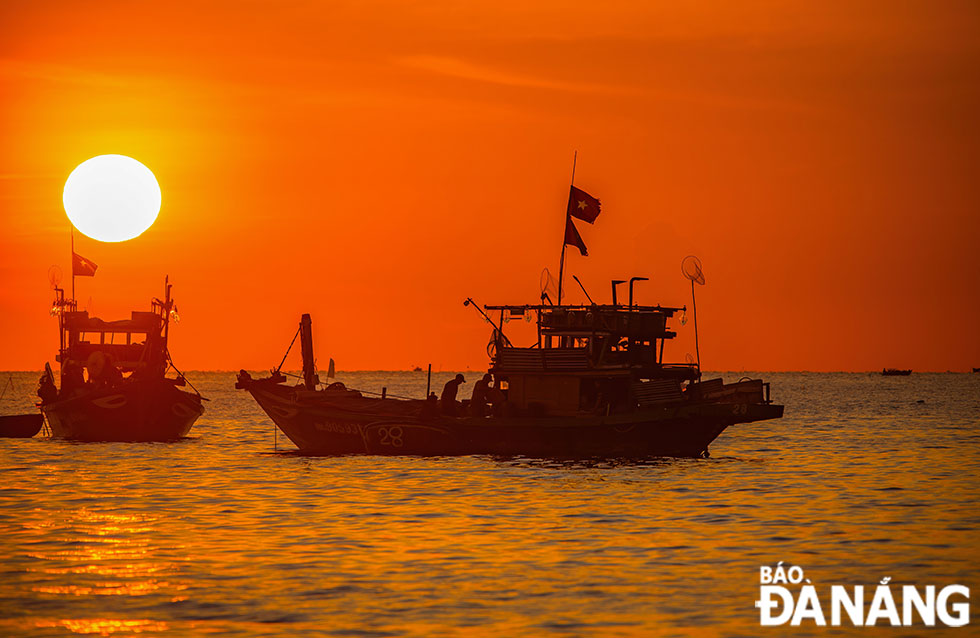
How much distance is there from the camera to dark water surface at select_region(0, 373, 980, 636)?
62.1 ft

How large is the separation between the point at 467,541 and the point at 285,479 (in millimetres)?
16170

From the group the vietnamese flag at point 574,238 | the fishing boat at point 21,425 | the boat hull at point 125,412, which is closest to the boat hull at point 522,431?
the vietnamese flag at point 574,238

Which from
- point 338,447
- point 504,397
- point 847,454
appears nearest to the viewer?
point 504,397

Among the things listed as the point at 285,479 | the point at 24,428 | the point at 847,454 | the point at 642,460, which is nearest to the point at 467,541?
the point at 285,479

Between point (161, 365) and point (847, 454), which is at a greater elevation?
point (161, 365)

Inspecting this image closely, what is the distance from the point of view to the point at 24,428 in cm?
6788

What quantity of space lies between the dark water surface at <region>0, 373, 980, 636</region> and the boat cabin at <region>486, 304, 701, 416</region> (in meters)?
2.37

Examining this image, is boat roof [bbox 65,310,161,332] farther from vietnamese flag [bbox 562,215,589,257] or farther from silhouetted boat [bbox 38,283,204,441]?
vietnamese flag [bbox 562,215,589,257]

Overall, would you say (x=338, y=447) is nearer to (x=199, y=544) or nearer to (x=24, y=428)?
(x=199, y=544)

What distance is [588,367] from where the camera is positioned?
43219 mm

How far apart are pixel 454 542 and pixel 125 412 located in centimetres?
3902

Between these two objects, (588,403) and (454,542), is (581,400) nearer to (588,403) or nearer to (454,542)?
(588,403)

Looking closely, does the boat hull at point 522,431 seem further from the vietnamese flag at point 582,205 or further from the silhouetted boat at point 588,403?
the vietnamese flag at point 582,205

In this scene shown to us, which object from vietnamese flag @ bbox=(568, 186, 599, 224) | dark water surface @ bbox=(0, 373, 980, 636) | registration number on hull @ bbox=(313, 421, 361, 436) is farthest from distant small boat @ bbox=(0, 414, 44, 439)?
vietnamese flag @ bbox=(568, 186, 599, 224)
